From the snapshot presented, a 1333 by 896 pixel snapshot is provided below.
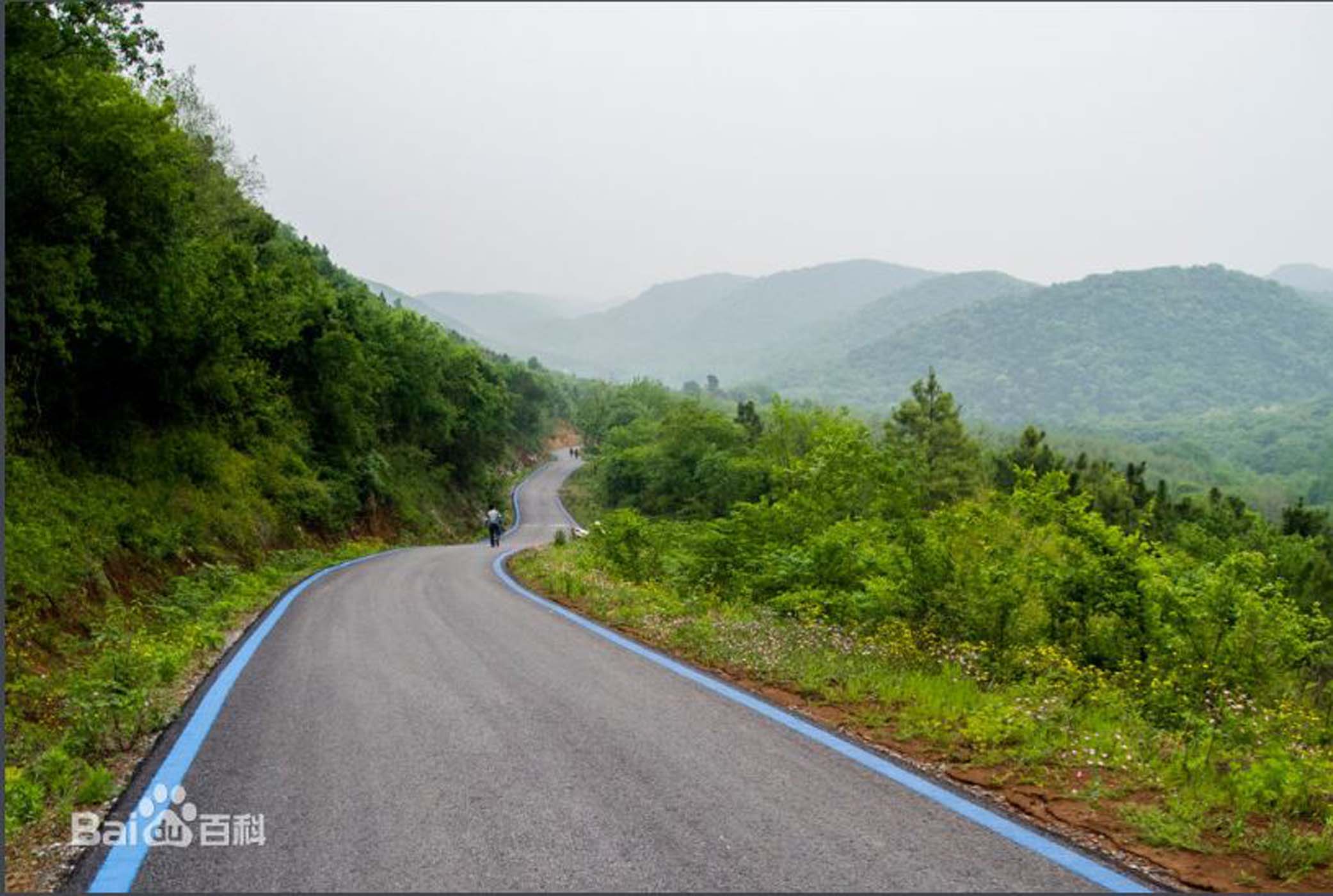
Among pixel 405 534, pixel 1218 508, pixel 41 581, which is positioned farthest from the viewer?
pixel 1218 508

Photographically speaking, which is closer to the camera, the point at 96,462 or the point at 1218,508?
the point at 96,462

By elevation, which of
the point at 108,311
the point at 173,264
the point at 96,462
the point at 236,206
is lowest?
the point at 96,462

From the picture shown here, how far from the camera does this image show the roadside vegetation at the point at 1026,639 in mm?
4461

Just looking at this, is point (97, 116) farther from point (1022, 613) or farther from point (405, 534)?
point (405, 534)

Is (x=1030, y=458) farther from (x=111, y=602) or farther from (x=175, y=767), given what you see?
(x=175, y=767)

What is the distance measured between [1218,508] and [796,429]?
79.8 feet

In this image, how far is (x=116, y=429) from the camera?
49.2ft

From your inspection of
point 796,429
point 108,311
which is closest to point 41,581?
point 108,311

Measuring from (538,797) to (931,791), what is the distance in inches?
85.6

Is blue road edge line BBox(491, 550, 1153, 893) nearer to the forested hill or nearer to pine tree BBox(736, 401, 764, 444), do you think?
the forested hill

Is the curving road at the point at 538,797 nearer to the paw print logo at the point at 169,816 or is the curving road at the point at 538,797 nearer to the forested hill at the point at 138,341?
the paw print logo at the point at 169,816

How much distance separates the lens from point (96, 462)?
14.0m

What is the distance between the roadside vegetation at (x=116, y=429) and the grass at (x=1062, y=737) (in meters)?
5.04

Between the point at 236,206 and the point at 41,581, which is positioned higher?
the point at 236,206
